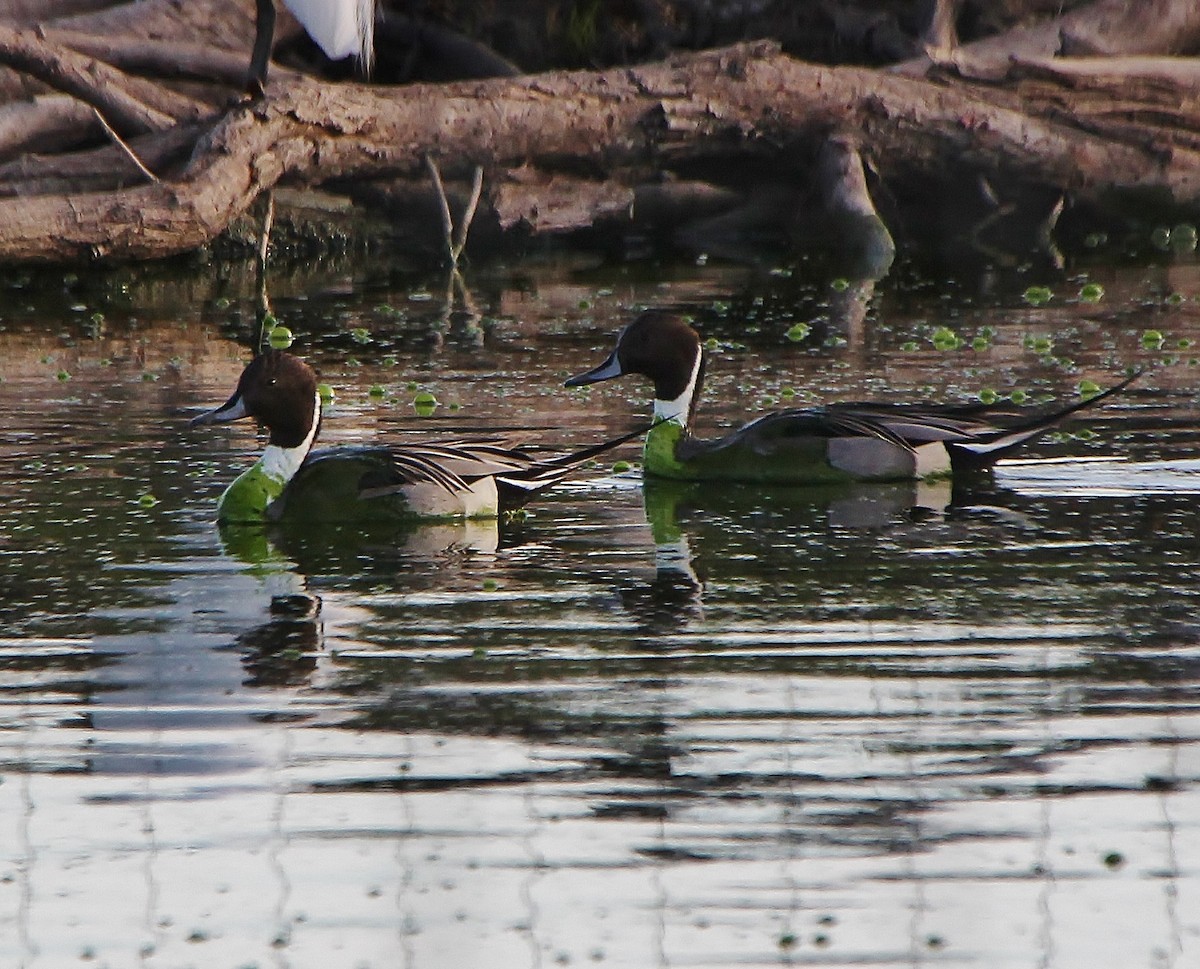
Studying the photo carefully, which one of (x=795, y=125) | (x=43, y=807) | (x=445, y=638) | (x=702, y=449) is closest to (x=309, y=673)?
(x=445, y=638)

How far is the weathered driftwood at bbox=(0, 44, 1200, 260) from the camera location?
46.6 ft

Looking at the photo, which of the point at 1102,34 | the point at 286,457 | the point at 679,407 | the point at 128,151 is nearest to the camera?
Result: the point at 286,457

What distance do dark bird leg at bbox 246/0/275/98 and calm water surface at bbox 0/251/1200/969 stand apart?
4895 mm

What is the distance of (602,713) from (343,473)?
8.46 feet

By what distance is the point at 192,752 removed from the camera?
5305 millimetres

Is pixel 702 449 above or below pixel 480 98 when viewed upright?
below

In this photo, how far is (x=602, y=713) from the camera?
18.3 ft

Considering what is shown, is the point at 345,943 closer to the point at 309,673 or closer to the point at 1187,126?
the point at 309,673

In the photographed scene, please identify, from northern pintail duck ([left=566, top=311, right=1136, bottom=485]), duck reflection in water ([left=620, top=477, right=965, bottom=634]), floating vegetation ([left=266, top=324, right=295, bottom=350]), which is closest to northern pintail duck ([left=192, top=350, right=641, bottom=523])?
duck reflection in water ([left=620, top=477, right=965, bottom=634])

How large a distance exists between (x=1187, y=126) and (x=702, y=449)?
9568mm

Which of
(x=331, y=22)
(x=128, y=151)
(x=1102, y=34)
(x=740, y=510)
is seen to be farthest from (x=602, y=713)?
(x=1102, y=34)

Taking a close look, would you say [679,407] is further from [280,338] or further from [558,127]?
[558,127]

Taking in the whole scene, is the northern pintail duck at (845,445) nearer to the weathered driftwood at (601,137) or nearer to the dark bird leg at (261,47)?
the weathered driftwood at (601,137)

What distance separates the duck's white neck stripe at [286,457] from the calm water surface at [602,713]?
11.9 inches
